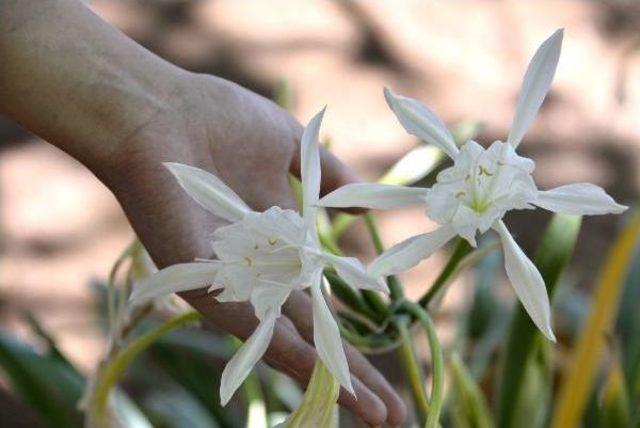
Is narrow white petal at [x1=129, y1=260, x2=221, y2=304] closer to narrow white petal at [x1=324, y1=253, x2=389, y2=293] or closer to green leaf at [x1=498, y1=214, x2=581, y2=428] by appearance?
narrow white petal at [x1=324, y1=253, x2=389, y2=293]

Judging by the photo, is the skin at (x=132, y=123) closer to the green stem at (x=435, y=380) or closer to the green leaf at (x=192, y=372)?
the green stem at (x=435, y=380)

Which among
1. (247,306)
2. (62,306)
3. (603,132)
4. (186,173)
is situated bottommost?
(62,306)

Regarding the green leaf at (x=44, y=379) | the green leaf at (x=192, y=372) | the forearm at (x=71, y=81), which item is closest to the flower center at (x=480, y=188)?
the forearm at (x=71, y=81)

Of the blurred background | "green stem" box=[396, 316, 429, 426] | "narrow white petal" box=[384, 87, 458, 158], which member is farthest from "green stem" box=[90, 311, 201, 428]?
the blurred background

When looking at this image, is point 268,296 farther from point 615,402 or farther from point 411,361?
point 615,402

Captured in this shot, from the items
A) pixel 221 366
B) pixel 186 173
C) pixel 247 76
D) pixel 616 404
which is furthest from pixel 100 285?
pixel 247 76

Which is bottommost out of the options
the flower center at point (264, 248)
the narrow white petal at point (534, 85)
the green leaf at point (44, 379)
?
the green leaf at point (44, 379)

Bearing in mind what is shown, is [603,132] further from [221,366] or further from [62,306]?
[62,306]
